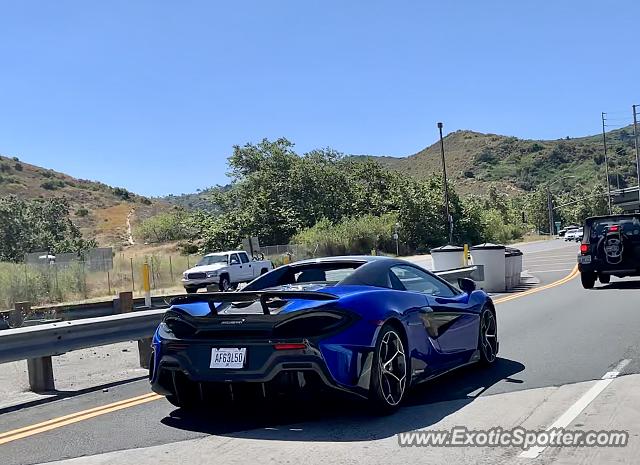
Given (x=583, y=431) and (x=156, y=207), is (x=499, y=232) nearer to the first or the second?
(x=156, y=207)

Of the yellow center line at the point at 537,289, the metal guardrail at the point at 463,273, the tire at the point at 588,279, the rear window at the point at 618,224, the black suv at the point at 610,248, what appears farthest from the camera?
the tire at the point at 588,279

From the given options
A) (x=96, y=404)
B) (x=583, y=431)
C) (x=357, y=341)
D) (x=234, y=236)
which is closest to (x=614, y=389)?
(x=583, y=431)

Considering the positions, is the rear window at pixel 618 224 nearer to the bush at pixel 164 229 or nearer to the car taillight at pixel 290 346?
the car taillight at pixel 290 346

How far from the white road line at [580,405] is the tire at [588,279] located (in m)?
11.0

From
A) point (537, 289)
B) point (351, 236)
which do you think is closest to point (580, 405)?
point (537, 289)

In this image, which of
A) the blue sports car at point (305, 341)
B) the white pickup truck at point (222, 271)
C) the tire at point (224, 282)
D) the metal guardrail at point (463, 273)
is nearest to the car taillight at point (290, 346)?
the blue sports car at point (305, 341)

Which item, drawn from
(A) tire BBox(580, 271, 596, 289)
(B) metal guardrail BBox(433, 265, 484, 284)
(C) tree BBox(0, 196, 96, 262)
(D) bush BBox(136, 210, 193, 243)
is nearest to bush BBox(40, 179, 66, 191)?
(D) bush BBox(136, 210, 193, 243)

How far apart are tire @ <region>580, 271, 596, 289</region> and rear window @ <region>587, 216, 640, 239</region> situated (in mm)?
963

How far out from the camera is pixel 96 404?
7.67 m

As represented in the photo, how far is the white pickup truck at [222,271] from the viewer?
99.9 ft

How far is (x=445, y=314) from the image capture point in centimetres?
764

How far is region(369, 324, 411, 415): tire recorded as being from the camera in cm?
622

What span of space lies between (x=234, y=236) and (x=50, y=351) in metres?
57.0

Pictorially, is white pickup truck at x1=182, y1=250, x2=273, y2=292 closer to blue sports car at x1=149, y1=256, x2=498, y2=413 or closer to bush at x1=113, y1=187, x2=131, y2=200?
blue sports car at x1=149, y1=256, x2=498, y2=413
